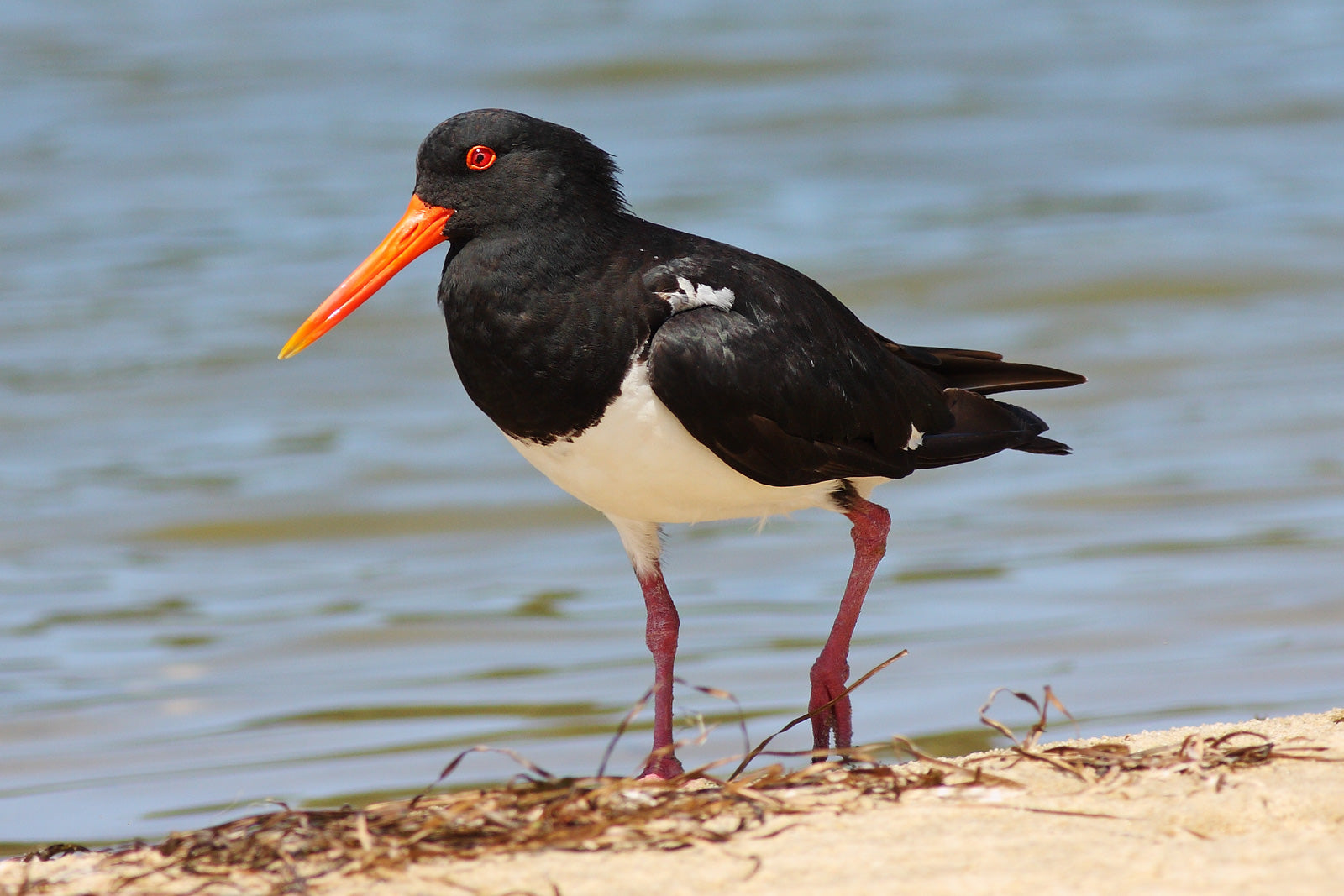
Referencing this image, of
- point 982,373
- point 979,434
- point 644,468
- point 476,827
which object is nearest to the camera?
point 476,827

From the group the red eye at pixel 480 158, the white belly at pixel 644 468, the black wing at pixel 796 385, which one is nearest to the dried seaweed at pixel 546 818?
the white belly at pixel 644 468

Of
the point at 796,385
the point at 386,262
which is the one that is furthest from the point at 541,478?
the point at 796,385

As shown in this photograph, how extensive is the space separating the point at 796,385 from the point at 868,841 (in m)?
1.83

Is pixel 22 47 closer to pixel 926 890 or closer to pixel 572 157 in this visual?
pixel 572 157

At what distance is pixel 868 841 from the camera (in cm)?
323

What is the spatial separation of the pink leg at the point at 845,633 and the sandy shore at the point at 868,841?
52.1 inches

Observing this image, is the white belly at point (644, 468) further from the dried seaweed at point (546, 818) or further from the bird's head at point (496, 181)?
the dried seaweed at point (546, 818)

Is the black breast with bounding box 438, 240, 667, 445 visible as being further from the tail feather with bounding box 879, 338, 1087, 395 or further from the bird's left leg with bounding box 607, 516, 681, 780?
the tail feather with bounding box 879, 338, 1087, 395

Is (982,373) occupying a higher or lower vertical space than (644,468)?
higher

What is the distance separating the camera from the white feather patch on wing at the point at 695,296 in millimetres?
4562

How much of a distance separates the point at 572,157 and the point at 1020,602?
3.58 meters

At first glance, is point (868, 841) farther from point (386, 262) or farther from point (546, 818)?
point (386, 262)

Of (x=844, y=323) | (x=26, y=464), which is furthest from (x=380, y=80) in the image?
(x=844, y=323)

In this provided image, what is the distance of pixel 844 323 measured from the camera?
5.10 metres
